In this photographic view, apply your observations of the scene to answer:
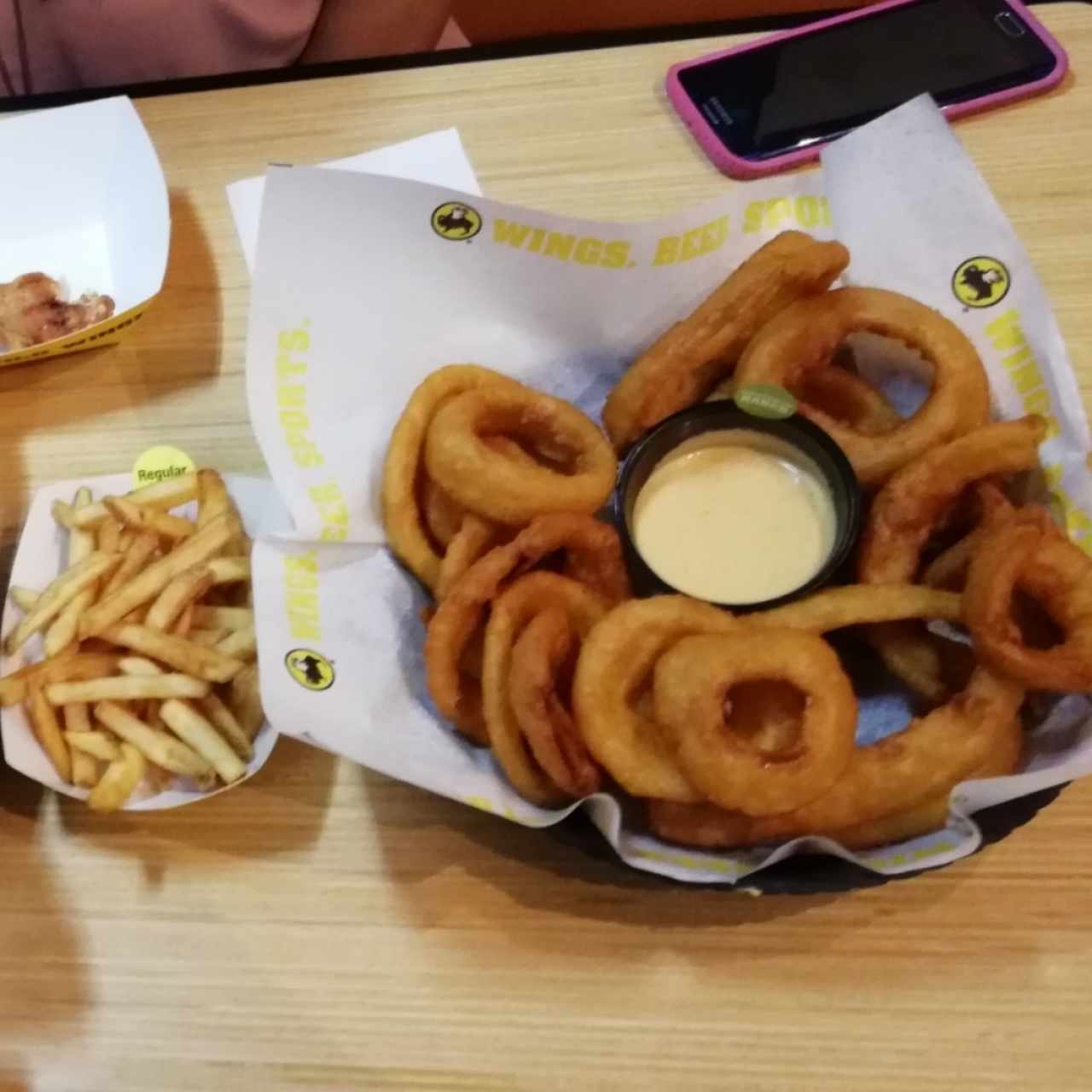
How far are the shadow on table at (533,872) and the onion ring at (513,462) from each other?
1.02ft

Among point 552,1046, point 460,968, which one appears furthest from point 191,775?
point 552,1046

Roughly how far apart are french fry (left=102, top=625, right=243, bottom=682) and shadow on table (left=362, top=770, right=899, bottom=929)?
19cm

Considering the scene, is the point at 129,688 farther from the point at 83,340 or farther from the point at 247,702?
the point at 83,340

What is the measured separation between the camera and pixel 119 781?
1.06 meters

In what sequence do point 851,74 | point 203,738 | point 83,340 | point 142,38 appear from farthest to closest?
point 142,38 < point 851,74 < point 83,340 < point 203,738

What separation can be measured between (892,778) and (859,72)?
1.11 m

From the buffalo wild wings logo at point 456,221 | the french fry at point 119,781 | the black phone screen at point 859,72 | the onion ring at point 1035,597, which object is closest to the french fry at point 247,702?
the french fry at point 119,781

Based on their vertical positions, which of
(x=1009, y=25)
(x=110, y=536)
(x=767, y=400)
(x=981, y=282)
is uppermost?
(x=1009, y=25)

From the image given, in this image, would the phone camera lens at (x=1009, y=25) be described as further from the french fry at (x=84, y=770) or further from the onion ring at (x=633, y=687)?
the french fry at (x=84, y=770)

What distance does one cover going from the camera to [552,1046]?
1.00 metres

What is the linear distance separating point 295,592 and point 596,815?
0.38m

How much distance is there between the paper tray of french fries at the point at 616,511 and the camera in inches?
39.4

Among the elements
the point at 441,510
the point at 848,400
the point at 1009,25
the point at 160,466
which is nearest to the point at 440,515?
the point at 441,510

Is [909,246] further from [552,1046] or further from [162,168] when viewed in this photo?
[162,168]
